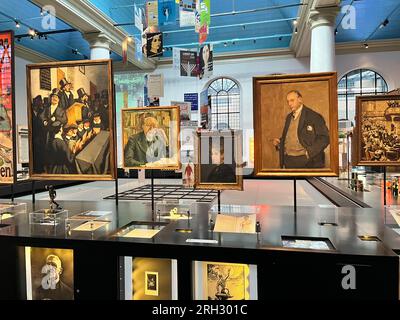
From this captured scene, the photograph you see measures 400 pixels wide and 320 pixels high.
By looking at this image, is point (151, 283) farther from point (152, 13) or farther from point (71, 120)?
point (152, 13)

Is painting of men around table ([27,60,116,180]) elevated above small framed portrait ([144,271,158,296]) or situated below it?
above

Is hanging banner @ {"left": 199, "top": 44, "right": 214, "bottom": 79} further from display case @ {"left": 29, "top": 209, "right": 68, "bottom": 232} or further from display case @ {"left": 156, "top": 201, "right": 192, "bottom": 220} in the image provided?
display case @ {"left": 29, "top": 209, "right": 68, "bottom": 232}

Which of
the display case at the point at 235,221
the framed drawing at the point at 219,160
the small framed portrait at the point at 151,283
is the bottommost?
the small framed portrait at the point at 151,283

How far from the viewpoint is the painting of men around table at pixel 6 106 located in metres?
2.01

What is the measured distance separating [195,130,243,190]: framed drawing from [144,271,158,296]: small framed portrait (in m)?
0.64

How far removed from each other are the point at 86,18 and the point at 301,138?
9.45m

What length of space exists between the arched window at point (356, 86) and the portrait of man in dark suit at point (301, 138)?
1315cm

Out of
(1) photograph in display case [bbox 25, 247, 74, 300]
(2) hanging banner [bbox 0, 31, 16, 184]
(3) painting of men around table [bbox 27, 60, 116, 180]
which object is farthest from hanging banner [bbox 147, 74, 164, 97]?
(1) photograph in display case [bbox 25, 247, 74, 300]

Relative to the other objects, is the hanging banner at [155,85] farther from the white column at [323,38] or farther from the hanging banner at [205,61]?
the white column at [323,38]

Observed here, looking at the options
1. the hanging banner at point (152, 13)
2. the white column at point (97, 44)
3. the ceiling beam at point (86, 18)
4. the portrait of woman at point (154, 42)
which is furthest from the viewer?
the white column at point (97, 44)

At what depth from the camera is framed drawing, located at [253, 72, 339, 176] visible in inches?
70.4

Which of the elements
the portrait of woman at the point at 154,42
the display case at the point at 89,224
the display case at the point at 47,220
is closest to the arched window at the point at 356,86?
the portrait of woman at the point at 154,42

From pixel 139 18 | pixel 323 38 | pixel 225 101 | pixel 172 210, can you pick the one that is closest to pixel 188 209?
pixel 172 210

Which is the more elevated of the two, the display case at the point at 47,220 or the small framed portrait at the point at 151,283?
the display case at the point at 47,220
